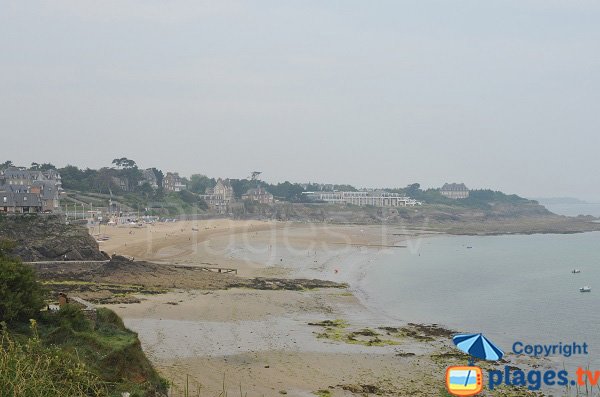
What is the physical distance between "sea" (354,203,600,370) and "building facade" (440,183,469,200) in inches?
4444

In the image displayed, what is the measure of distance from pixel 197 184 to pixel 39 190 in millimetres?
99094

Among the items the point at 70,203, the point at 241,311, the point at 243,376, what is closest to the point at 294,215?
the point at 70,203

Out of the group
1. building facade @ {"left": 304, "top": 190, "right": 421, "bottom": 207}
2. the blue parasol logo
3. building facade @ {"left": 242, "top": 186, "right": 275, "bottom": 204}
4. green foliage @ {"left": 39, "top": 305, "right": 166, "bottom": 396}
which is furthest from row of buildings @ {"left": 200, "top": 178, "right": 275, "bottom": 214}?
the blue parasol logo

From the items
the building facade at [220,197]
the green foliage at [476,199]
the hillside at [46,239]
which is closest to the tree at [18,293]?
the hillside at [46,239]

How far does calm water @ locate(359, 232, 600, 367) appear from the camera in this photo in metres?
25.5

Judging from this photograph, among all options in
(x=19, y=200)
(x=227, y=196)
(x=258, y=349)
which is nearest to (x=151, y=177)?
(x=227, y=196)

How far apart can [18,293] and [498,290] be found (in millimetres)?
31590

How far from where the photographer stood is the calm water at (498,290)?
83.6ft

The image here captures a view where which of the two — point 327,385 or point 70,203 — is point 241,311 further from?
point 70,203

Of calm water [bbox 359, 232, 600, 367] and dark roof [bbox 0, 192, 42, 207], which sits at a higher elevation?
dark roof [bbox 0, 192, 42, 207]

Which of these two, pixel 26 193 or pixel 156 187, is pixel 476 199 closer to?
pixel 156 187

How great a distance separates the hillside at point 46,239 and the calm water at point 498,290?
1960 cm

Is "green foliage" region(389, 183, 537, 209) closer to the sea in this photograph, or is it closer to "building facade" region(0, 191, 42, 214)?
the sea

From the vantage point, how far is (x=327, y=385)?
15344 millimetres
